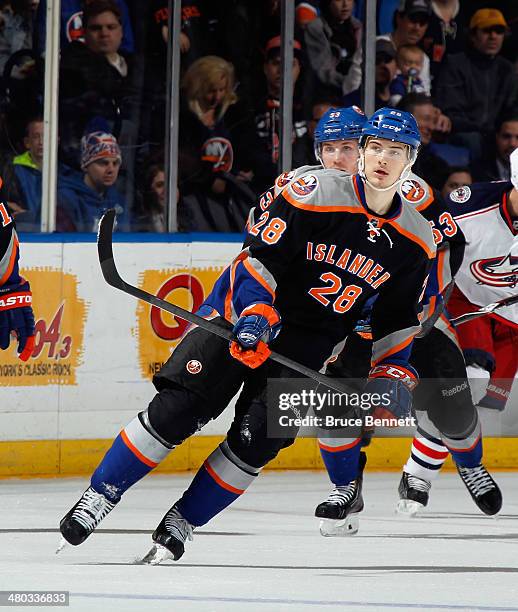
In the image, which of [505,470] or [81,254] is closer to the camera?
[81,254]

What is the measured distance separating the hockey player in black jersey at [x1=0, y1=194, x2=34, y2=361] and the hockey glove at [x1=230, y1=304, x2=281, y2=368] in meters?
1.10

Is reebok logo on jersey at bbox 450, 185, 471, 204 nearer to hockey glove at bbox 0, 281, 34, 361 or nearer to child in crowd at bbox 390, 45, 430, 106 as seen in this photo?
hockey glove at bbox 0, 281, 34, 361

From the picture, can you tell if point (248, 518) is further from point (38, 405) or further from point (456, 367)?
point (38, 405)

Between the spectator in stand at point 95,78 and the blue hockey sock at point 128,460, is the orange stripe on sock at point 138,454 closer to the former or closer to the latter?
the blue hockey sock at point 128,460

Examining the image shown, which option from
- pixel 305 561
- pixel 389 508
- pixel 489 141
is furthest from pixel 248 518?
pixel 489 141

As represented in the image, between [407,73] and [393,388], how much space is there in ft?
10.3

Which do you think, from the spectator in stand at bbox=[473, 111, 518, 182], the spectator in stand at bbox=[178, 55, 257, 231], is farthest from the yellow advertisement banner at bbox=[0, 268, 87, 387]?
the spectator in stand at bbox=[473, 111, 518, 182]

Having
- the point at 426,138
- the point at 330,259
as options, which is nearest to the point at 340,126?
the point at 330,259

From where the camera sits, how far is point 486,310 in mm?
4844

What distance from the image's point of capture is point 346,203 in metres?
3.44

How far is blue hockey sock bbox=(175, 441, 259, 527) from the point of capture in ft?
11.0

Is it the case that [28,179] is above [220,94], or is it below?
below

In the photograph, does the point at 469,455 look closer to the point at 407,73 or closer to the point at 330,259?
the point at 330,259

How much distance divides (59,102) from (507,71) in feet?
6.43
